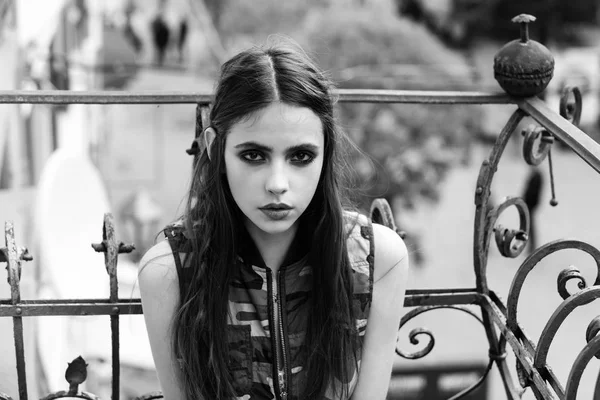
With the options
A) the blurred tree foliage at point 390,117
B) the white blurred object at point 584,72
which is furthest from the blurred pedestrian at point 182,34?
the white blurred object at point 584,72

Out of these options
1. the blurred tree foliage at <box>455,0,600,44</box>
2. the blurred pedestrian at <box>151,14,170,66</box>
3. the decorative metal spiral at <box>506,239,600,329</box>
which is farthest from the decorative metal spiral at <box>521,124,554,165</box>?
A: the blurred tree foliage at <box>455,0,600,44</box>

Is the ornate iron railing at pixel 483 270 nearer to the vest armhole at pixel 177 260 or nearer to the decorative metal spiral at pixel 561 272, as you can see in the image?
the decorative metal spiral at pixel 561 272

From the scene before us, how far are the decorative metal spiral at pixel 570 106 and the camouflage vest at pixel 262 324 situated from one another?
845mm

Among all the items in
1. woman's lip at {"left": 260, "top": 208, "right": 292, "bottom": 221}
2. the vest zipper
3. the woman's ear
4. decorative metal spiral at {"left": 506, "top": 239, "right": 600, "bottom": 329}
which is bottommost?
the vest zipper

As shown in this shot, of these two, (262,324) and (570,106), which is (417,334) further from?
(570,106)

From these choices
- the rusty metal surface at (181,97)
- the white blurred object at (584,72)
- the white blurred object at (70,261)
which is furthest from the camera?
the white blurred object at (584,72)

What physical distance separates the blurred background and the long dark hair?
0.58 feet

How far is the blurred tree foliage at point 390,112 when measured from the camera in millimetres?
6984

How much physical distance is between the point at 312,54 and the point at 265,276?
503 mm

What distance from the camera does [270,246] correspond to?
6.38ft

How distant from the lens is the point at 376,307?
197cm

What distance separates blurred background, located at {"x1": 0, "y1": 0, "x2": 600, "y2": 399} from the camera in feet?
14.2

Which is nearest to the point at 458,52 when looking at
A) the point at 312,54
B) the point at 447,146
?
the point at 447,146

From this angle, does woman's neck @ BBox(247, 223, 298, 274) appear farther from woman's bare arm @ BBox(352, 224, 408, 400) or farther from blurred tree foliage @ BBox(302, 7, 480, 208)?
blurred tree foliage @ BBox(302, 7, 480, 208)
